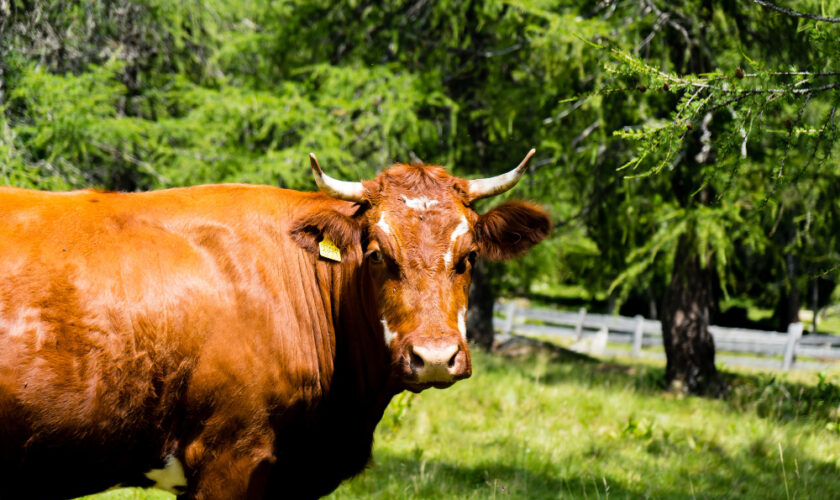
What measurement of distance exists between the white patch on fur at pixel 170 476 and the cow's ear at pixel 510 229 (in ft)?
6.65

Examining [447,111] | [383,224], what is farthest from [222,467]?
[447,111]

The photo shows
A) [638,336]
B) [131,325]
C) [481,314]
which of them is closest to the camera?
[131,325]

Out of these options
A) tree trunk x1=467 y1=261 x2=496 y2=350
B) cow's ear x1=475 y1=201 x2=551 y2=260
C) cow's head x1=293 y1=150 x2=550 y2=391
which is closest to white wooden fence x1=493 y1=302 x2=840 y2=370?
tree trunk x1=467 y1=261 x2=496 y2=350

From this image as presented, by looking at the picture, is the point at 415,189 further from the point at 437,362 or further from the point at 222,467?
the point at 222,467

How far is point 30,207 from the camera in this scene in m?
3.56

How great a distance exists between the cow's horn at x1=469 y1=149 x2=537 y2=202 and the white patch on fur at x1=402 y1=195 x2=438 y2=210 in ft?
1.26

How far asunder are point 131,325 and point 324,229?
3.65 feet

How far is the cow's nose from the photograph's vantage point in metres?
3.29

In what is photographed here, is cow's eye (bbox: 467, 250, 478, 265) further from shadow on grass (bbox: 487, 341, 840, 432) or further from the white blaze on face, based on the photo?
shadow on grass (bbox: 487, 341, 840, 432)

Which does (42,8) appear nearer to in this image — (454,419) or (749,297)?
(454,419)

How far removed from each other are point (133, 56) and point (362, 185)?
9.12m

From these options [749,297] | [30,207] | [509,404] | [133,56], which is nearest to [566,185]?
[509,404]

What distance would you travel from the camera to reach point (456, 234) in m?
3.74

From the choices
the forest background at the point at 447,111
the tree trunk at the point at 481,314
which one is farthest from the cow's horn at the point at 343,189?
the tree trunk at the point at 481,314
